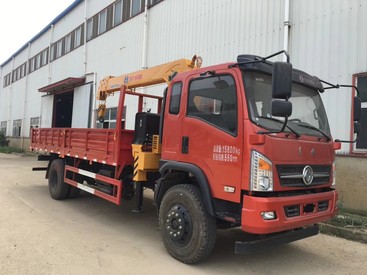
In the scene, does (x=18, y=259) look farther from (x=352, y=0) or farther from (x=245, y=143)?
(x=352, y=0)

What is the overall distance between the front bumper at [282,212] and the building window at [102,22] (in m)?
17.7

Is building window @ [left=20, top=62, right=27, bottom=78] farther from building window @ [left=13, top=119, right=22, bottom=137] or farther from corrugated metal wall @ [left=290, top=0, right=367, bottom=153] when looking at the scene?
corrugated metal wall @ [left=290, top=0, right=367, bottom=153]

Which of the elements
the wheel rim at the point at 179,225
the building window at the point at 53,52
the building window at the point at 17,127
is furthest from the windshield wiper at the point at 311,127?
the building window at the point at 17,127

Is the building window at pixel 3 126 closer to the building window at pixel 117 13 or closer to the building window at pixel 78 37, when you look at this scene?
the building window at pixel 78 37

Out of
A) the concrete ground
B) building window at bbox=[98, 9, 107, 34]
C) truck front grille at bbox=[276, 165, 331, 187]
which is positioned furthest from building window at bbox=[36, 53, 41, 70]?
truck front grille at bbox=[276, 165, 331, 187]

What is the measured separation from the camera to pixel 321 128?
17.0 feet

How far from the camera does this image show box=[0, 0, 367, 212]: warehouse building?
27.3 ft

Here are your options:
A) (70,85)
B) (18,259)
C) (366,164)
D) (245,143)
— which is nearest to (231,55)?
(366,164)

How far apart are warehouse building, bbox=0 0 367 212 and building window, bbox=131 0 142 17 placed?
0.18ft

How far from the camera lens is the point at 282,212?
14.2 ft

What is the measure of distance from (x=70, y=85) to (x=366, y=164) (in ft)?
64.5

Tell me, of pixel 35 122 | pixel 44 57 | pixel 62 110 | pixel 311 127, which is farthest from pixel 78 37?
pixel 311 127

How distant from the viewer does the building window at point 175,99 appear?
550 centimetres

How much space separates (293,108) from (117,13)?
15.9m
